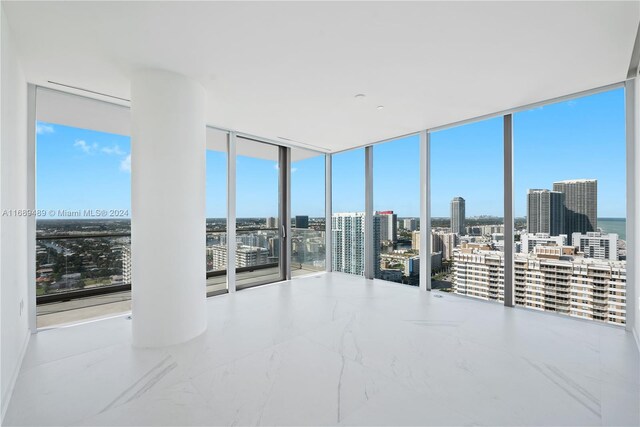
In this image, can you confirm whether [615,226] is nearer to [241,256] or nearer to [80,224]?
[241,256]

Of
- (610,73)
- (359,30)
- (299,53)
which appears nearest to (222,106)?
(299,53)

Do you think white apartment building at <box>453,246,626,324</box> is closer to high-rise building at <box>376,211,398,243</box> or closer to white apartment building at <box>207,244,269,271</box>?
high-rise building at <box>376,211,398,243</box>

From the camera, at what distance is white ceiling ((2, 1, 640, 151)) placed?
74.6 inches

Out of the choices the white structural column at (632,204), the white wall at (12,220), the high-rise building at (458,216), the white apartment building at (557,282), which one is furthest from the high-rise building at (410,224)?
the white wall at (12,220)

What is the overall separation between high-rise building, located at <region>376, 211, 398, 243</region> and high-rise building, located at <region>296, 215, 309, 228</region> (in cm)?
140

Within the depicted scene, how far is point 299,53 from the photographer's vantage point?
2367 mm

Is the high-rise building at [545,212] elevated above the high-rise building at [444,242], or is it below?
above

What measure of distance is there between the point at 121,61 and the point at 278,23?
56.7 inches

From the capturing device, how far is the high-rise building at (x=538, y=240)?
134 inches

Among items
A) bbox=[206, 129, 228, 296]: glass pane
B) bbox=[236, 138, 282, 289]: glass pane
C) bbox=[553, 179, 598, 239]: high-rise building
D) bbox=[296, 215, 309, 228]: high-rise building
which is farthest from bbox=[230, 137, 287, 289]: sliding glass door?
bbox=[553, 179, 598, 239]: high-rise building

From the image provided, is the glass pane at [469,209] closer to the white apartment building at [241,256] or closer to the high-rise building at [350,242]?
the high-rise building at [350,242]

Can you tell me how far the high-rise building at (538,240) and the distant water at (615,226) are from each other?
1.12ft

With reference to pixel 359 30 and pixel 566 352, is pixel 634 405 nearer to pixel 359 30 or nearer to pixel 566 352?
pixel 566 352

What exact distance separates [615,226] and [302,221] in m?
4.36
